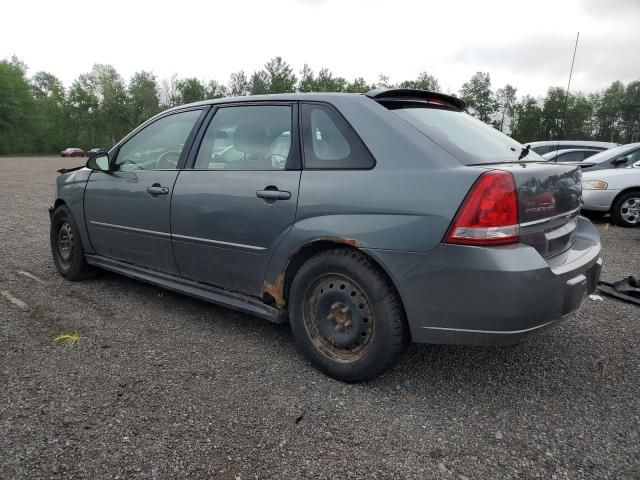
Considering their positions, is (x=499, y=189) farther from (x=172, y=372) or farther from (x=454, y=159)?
(x=172, y=372)

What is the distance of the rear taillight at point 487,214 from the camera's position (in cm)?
216

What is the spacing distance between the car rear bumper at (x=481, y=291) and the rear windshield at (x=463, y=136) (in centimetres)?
53

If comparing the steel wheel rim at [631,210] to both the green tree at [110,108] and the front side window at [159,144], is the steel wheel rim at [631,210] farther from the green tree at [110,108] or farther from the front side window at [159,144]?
the green tree at [110,108]

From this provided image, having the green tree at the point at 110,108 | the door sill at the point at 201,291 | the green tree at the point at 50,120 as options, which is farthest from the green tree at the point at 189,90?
the door sill at the point at 201,291

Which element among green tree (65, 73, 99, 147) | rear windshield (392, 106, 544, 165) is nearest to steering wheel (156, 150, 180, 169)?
rear windshield (392, 106, 544, 165)

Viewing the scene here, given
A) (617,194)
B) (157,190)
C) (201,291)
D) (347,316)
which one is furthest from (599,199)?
(157,190)

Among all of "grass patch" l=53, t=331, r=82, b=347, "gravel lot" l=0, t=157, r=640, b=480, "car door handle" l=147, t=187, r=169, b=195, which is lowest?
"gravel lot" l=0, t=157, r=640, b=480

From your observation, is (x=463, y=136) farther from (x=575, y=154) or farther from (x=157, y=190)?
(x=575, y=154)

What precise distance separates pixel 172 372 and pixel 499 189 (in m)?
2.09

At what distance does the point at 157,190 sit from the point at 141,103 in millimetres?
76564

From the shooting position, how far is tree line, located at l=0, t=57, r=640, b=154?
61875 millimetres

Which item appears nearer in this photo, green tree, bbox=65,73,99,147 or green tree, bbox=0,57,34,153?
green tree, bbox=0,57,34,153

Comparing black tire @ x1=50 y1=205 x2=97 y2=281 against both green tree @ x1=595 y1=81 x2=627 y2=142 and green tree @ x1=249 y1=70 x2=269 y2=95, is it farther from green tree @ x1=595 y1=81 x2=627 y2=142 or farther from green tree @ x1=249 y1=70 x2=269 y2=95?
green tree @ x1=595 y1=81 x2=627 y2=142

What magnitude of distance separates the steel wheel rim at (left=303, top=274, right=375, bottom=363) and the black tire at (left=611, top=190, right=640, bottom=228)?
7.69 meters
